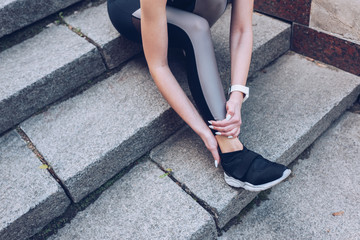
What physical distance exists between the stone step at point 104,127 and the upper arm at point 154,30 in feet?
1.16

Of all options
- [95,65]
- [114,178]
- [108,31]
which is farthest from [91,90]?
[114,178]

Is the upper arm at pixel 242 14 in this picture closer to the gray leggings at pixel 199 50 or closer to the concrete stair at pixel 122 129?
the gray leggings at pixel 199 50

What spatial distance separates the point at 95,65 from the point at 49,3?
23.1 inches

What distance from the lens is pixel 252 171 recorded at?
67.6 inches

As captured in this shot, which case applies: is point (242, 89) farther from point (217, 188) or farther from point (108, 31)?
point (108, 31)

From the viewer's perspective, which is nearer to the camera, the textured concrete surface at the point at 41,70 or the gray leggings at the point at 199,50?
the gray leggings at the point at 199,50

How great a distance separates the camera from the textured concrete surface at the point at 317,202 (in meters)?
1.82

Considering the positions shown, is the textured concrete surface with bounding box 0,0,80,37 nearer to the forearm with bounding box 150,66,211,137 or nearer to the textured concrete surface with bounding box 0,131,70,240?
the textured concrete surface with bounding box 0,131,70,240

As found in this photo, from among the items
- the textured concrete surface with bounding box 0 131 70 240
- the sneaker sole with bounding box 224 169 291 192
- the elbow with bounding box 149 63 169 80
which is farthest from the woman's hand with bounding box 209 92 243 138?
the textured concrete surface with bounding box 0 131 70 240

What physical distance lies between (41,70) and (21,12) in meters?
0.48

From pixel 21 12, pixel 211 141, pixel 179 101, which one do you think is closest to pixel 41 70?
pixel 21 12

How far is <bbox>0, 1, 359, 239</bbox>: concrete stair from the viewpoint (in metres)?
1.77

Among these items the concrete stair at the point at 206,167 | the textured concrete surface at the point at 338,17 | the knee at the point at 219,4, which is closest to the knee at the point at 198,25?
the knee at the point at 219,4

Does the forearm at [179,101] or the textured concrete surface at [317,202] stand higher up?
the forearm at [179,101]
